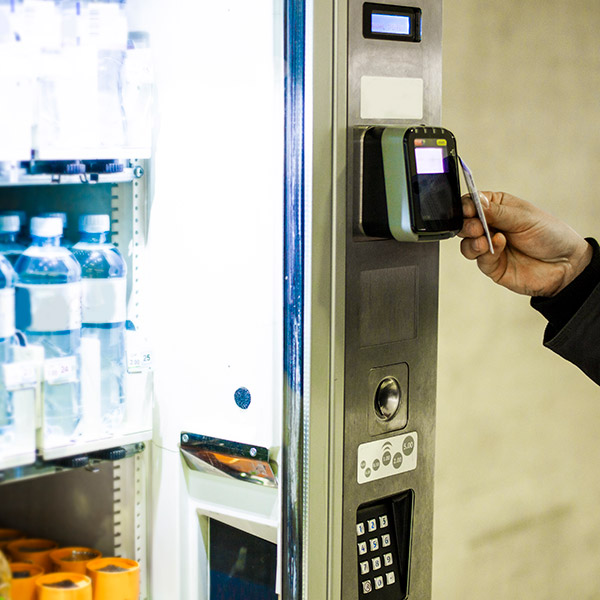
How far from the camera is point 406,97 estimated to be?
1.48m

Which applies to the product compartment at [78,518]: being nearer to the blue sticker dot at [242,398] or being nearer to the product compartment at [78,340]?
the product compartment at [78,340]

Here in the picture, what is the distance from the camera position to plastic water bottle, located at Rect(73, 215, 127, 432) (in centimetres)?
146

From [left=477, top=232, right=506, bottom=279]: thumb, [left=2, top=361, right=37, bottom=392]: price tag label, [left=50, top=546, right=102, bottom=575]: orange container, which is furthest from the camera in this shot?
[left=477, top=232, right=506, bottom=279]: thumb

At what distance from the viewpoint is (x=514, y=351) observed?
3557 millimetres

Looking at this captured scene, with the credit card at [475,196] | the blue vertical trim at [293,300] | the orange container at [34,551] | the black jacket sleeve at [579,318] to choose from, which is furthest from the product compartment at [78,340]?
the black jacket sleeve at [579,318]

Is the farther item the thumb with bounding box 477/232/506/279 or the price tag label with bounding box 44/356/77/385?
the thumb with bounding box 477/232/506/279

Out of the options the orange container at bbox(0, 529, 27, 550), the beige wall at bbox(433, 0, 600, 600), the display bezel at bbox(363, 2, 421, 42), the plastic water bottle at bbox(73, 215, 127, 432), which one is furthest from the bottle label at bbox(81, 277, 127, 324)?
the beige wall at bbox(433, 0, 600, 600)

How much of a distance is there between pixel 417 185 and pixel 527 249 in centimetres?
48

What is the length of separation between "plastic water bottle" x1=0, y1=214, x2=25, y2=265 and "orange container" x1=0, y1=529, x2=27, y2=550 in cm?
39

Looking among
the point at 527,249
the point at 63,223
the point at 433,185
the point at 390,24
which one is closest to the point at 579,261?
the point at 527,249

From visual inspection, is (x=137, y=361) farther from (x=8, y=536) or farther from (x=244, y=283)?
(x=8, y=536)

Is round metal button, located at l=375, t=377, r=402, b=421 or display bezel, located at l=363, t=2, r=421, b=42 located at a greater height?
display bezel, located at l=363, t=2, r=421, b=42

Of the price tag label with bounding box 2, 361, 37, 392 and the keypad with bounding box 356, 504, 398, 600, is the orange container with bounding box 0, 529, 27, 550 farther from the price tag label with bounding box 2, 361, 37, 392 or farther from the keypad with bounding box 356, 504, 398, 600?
the keypad with bounding box 356, 504, 398, 600

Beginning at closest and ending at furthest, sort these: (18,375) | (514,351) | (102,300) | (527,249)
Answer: (18,375) → (102,300) → (527,249) → (514,351)
